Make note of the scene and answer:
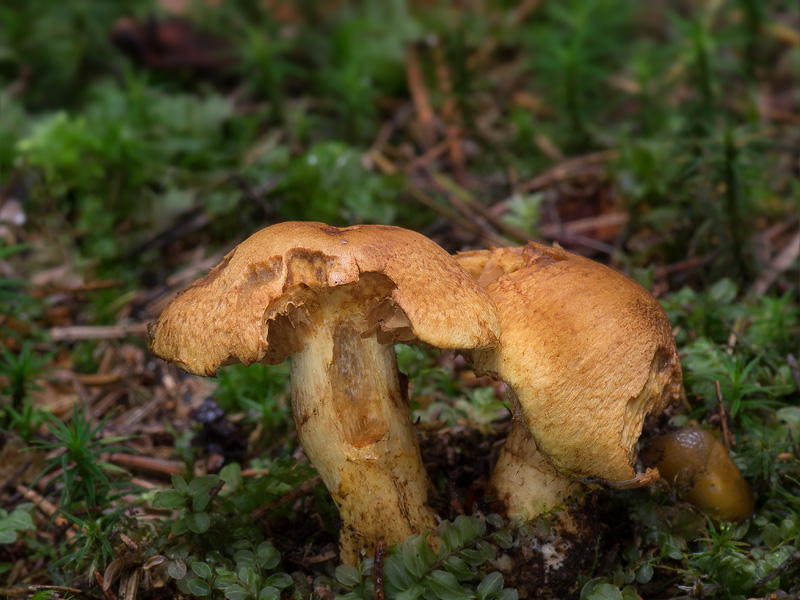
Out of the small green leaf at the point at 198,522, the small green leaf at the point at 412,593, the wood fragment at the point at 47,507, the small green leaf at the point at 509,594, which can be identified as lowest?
the wood fragment at the point at 47,507

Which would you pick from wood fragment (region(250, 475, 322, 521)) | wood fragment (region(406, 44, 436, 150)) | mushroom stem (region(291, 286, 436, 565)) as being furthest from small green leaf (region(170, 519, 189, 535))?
wood fragment (region(406, 44, 436, 150))

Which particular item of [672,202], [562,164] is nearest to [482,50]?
[562,164]

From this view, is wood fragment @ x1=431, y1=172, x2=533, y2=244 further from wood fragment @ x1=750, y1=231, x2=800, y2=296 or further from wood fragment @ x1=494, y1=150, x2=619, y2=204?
wood fragment @ x1=750, y1=231, x2=800, y2=296

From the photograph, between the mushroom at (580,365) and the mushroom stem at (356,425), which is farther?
the mushroom stem at (356,425)

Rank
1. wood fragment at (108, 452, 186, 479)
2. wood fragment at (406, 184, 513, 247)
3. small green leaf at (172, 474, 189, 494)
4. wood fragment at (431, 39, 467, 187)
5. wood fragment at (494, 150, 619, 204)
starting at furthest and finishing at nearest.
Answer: wood fragment at (431, 39, 467, 187)
wood fragment at (494, 150, 619, 204)
wood fragment at (406, 184, 513, 247)
wood fragment at (108, 452, 186, 479)
small green leaf at (172, 474, 189, 494)

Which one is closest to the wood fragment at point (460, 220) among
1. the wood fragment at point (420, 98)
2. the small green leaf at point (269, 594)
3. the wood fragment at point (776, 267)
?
the wood fragment at point (420, 98)

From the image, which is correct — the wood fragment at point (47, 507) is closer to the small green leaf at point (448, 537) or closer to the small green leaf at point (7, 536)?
the small green leaf at point (7, 536)

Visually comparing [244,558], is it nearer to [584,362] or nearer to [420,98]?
[584,362]
